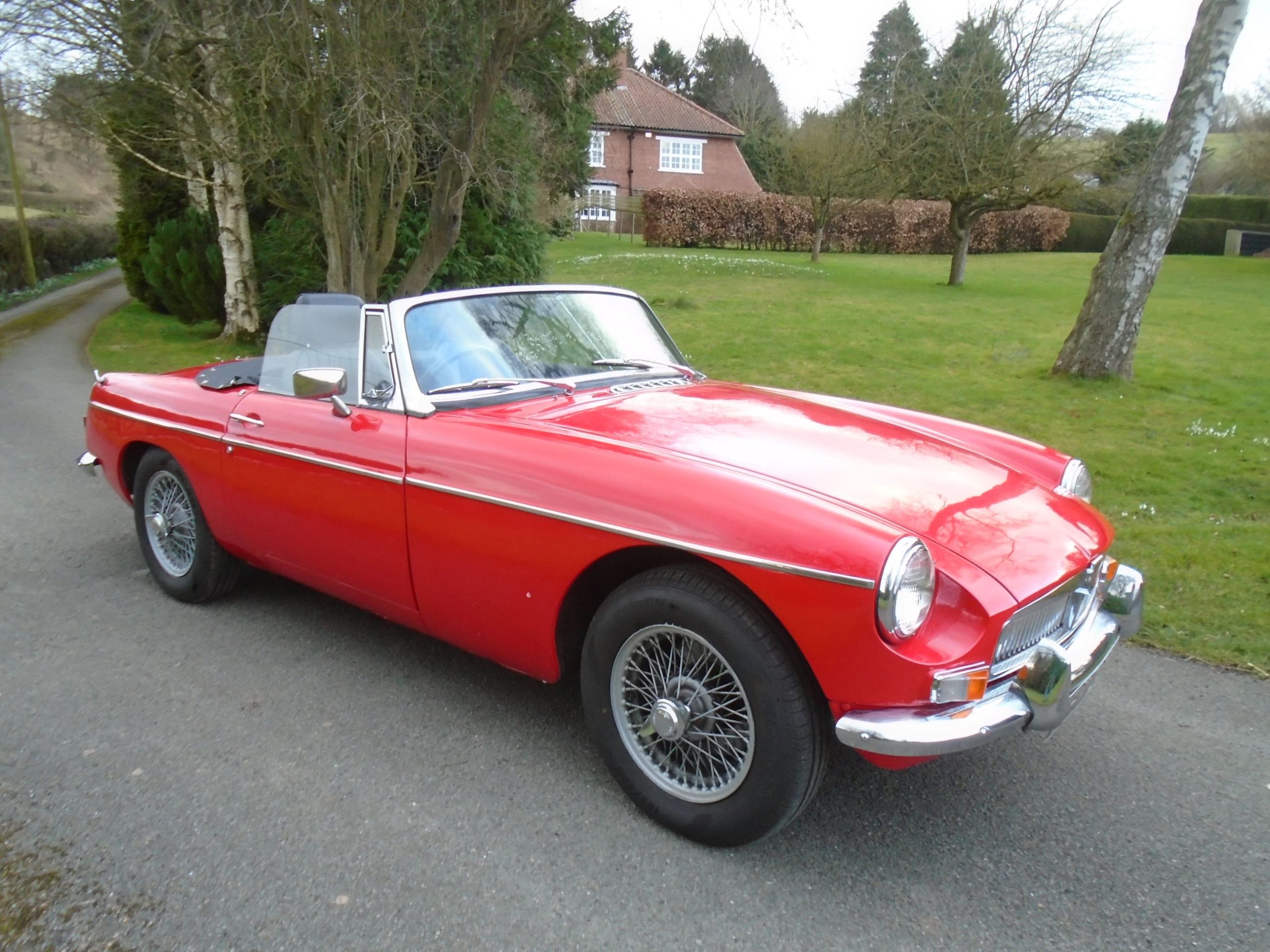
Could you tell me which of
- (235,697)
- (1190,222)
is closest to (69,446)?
(235,697)

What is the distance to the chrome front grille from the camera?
2525mm

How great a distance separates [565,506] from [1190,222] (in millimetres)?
43022

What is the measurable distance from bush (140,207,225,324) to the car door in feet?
44.4

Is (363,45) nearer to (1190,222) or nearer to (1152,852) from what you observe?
(1152,852)

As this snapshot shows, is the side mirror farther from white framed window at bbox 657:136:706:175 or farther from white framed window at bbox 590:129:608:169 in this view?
white framed window at bbox 657:136:706:175

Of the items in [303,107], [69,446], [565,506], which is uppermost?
[303,107]

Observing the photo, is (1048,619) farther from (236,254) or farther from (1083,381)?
(236,254)

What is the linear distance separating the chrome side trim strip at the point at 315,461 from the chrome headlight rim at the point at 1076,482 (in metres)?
2.43

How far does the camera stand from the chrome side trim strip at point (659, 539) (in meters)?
2.35

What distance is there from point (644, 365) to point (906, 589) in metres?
2.00

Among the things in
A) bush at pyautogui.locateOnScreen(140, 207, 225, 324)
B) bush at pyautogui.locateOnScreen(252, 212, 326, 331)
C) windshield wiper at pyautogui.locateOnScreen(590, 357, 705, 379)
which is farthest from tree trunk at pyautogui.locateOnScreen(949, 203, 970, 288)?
windshield wiper at pyautogui.locateOnScreen(590, 357, 705, 379)

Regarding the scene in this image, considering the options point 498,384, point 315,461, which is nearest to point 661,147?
point 498,384

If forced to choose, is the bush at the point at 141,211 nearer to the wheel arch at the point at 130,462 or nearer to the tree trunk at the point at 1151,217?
the wheel arch at the point at 130,462

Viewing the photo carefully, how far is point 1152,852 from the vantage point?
2.70 metres
